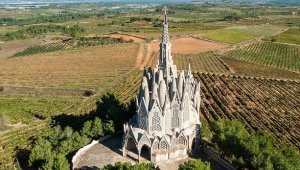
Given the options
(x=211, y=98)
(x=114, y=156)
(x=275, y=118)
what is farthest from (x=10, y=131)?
(x=275, y=118)

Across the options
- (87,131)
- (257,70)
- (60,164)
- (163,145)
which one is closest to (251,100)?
(257,70)

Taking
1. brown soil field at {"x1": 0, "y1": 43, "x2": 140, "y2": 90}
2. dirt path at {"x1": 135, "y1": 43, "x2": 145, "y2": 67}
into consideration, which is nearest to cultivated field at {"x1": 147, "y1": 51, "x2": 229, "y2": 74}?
dirt path at {"x1": 135, "y1": 43, "x2": 145, "y2": 67}

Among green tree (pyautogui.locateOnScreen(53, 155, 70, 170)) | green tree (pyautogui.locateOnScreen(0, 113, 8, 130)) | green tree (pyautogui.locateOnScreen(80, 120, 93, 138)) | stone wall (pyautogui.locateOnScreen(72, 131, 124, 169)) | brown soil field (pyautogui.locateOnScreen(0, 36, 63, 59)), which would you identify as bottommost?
green tree (pyautogui.locateOnScreen(0, 113, 8, 130))

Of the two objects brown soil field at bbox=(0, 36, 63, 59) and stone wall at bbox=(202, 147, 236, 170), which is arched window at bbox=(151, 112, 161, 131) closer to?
stone wall at bbox=(202, 147, 236, 170)

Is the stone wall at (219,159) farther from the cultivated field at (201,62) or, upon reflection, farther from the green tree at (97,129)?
the cultivated field at (201,62)

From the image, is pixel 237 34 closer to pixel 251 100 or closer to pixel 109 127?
pixel 251 100

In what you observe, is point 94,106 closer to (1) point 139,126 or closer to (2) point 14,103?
(2) point 14,103

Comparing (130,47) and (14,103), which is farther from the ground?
(130,47)
